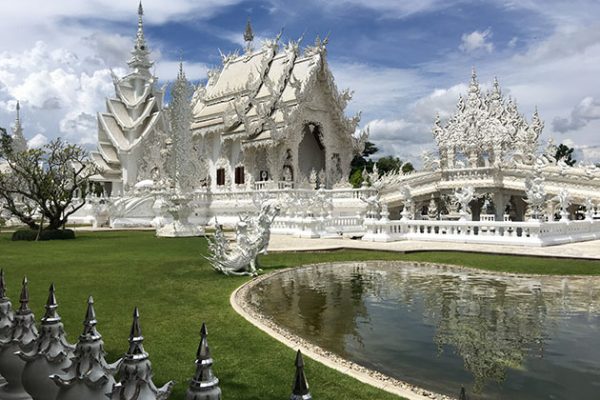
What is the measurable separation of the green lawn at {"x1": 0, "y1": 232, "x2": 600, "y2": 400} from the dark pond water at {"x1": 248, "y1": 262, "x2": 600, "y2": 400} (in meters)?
0.81

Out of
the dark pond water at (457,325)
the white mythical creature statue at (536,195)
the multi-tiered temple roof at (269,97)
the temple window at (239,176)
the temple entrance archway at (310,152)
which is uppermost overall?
the multi-tiered temple roof at (269,97)

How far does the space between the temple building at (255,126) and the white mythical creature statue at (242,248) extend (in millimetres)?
14443

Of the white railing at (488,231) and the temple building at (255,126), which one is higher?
the temple building at (255,126)

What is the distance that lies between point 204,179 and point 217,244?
27197 mm

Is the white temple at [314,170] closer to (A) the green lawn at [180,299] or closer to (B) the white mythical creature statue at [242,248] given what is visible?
(A) the green lawn at [180,299]

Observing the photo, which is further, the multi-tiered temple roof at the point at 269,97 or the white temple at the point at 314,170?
the multi-tiered temple roof at the point at 269,97

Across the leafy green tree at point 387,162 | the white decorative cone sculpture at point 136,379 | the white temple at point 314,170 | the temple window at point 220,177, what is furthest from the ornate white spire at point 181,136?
the leafy green tree at point 387,162

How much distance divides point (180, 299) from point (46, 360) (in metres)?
5.33

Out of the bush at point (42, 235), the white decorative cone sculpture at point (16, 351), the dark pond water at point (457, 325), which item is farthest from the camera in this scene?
the bush at point (42, 235)

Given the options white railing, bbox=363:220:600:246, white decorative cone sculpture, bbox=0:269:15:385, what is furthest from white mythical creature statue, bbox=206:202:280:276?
white railing, bbox=363:220:600:246

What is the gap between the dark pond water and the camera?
487 centimetres

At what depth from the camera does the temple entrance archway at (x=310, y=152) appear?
35000mm

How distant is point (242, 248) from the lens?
10594 mm

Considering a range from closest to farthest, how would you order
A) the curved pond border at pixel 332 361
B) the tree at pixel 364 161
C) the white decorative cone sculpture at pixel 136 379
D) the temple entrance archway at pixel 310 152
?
the white decorative cone sculpture at pixel 136 379
the curved pond border at pixel 332 361
the temple entrance archway at pixel 310 152
the tree at pixel 364 161
